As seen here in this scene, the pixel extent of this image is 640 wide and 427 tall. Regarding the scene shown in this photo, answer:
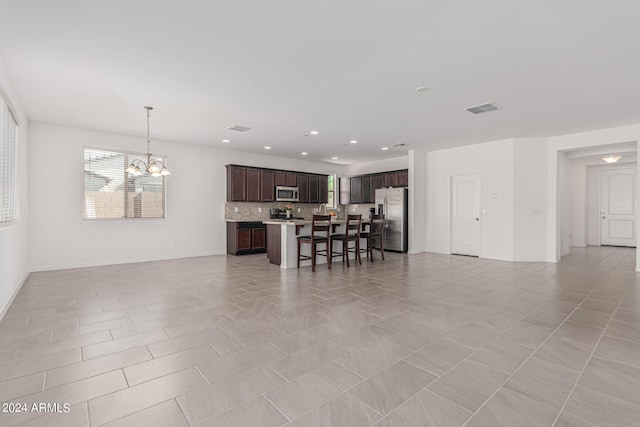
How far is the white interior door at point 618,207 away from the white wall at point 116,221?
34.8 ft

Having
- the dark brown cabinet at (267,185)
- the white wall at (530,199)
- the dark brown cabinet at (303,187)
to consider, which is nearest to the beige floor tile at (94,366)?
the dark brown cabinet at (267,185)

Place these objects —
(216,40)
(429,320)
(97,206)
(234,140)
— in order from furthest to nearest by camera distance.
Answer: (234,140), (97,206), (429,320), (216,40)

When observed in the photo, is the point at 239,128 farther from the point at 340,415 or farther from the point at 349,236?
the point at 340,415

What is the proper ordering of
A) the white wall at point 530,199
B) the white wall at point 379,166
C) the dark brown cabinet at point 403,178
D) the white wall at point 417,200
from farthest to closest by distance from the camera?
the white wall at point 379,166
the dark brown cabinet at point 403,178
the white wall at point 417,200
the white wall at point 530,199

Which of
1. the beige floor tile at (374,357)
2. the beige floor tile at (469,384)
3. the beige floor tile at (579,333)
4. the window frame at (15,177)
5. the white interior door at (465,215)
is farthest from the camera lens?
the white interior door at (465,215)

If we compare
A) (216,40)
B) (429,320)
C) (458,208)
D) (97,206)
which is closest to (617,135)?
(458,208)

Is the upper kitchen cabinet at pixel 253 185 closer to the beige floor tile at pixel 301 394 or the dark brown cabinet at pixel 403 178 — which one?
the dark brown cabinet at pixel 403 178

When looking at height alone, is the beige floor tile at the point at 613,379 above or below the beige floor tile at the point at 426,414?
below

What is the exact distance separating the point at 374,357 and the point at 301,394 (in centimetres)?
69

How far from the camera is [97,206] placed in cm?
621

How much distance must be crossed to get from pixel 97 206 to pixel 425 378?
6.67 m

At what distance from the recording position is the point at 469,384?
198cm

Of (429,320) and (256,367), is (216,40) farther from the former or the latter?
(429,320)

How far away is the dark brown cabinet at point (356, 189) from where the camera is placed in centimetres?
988
